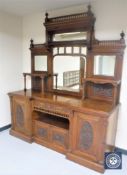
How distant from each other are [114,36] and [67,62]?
87 centimetres

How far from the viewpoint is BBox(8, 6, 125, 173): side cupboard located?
7.22 feet

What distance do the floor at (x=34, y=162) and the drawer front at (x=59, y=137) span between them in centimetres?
15

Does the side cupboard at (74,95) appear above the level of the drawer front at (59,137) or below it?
above

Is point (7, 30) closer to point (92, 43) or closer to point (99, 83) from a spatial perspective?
point (92, 43)

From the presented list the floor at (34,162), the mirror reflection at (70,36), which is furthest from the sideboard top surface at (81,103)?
the mirror reflection at (70,36)

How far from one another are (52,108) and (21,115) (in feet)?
2.49

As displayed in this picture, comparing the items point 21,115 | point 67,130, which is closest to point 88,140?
point 67,130

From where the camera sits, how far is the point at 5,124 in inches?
131

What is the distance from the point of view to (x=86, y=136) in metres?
2.24

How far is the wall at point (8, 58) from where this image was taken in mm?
3086

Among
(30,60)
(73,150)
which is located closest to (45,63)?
(30,60)

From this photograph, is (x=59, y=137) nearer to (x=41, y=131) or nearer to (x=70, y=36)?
(x=41, y=131)

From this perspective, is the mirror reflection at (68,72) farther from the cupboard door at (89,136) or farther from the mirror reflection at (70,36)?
the cupboard door at (89,136)

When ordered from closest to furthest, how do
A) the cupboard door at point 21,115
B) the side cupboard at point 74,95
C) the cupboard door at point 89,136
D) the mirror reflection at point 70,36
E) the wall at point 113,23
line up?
the cupboard door at point 89,136 → the side cupboard at point 74,95 → the wall at point 113,23 → the mirror reflection at point 70,36 → the cupboard door at point 21,115
